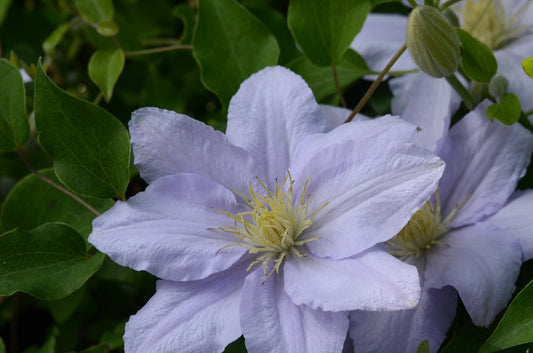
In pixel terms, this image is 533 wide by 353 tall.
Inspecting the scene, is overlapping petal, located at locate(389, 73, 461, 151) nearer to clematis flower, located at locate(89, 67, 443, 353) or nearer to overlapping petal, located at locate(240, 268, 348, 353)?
clematis flower, located at locate(89, 67, 443, 353)

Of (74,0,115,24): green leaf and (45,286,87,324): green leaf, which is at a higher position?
(74,0,115,24): green leaf

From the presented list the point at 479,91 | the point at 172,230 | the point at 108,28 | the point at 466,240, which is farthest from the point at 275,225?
the point at 108,28

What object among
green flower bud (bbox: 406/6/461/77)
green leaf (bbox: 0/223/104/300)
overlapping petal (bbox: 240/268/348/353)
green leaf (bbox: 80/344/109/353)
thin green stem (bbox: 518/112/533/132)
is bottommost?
green leaf (bbox: 80/344/109/353)

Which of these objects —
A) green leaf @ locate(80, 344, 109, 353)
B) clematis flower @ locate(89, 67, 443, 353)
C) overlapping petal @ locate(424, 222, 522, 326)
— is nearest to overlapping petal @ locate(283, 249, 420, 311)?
clematis flower @ locate(89, 67, 443, 353)

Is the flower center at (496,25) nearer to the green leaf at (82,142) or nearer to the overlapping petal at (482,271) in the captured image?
the overlapping petal at (482,271)

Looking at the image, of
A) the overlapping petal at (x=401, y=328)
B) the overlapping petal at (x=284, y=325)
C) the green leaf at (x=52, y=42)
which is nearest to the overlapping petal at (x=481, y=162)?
the overlapping petal at (x=401, y=328)

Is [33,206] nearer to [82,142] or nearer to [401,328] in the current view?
[82,142]

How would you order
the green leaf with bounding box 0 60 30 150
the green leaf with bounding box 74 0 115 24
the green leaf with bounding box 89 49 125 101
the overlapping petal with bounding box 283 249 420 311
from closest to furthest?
the overlapping petal with bounding box 283 249 420 311 < the green leaf with bounding box 0 60 30 150 < the green leaf with bounding box 89 49 125 101 < the green leaf with bounding box 74 0 115 24

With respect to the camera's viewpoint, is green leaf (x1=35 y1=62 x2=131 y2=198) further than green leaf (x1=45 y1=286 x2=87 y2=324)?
No
